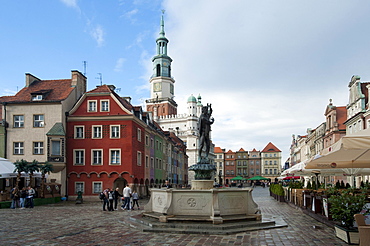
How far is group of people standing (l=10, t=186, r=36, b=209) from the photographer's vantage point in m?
26.5

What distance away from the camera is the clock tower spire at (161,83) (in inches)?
4242

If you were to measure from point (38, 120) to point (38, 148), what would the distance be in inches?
108

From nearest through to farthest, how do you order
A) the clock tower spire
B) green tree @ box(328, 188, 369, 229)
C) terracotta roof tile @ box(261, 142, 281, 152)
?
green tree @ box(328, 188, 369, 229) → the clock tower spire → terracotta roof tile @ box(261, 142, 281, 152)

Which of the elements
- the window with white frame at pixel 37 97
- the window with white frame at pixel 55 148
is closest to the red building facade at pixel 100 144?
the window with white frame at pixel 55 148

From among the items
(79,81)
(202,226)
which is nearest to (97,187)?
Result: (79,81)

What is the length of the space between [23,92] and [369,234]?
37.6 metres

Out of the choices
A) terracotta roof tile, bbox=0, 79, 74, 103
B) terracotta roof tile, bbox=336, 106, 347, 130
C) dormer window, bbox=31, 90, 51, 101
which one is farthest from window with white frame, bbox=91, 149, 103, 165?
terracotta roof tile, bbox=336, 106, 347, 130

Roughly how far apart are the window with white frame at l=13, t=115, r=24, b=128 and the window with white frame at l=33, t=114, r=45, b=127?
1.28m

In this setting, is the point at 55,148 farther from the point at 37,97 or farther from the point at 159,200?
the point at 159,200

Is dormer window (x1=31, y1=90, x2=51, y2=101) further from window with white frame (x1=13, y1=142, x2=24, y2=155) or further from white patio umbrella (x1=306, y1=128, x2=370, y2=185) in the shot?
white patio umbrella (x1=306, y1=128, x2=370, y2=185)

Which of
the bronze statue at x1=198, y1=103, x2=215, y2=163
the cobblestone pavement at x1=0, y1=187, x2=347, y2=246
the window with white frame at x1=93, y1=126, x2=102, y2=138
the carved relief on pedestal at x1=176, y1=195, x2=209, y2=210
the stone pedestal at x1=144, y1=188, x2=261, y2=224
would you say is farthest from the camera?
the window with white frame at x1=93, y1=126, x2=102, y2=138

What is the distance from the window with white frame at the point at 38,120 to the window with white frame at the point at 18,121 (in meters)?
1.28

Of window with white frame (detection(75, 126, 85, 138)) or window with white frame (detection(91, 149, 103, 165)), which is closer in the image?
window with white frame (detection(91, 149, 103, 165))

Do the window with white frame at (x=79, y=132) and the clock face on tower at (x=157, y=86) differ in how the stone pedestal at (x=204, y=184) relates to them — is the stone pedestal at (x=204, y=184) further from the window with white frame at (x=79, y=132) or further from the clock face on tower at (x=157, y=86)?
the clock face on tower at (x=157, y=86)
